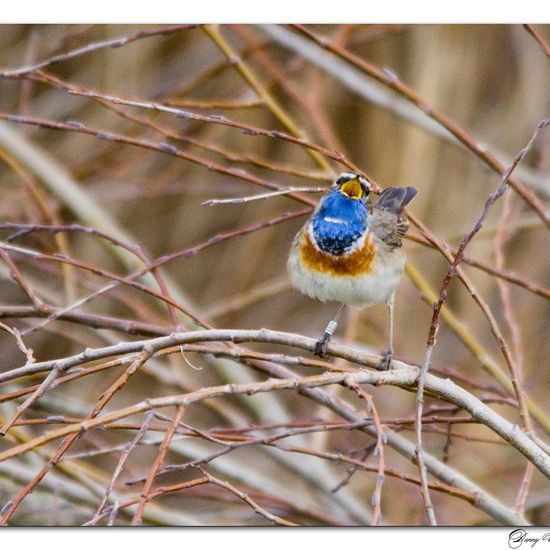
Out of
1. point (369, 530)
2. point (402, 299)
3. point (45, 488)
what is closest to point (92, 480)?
point (45, 488)

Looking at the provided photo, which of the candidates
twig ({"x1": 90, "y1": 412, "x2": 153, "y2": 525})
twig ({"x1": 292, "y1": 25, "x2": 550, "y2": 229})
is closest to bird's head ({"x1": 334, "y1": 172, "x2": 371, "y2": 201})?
twig ({"x1": 292, "y1": 25, "x2": 550, "y2": 229})

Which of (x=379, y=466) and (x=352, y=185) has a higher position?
(x=352, y=185)

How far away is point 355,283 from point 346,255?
0.20ft

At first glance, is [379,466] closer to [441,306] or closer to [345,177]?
[441,306]

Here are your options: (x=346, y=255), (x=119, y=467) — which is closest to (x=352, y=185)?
(x=346, y=255)

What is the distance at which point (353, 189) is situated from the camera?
179 cm

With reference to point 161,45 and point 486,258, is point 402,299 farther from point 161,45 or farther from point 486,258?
point 161,45

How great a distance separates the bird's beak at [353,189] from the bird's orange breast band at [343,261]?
11cm

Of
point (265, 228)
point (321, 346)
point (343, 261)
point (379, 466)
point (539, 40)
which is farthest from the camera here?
point (265, 228)

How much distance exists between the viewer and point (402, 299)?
3.29 metres

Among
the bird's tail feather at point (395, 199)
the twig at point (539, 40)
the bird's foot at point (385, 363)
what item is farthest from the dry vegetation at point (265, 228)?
the twig at point (539, 40)

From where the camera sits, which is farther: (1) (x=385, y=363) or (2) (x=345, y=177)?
(2) (x=345, y=177)
